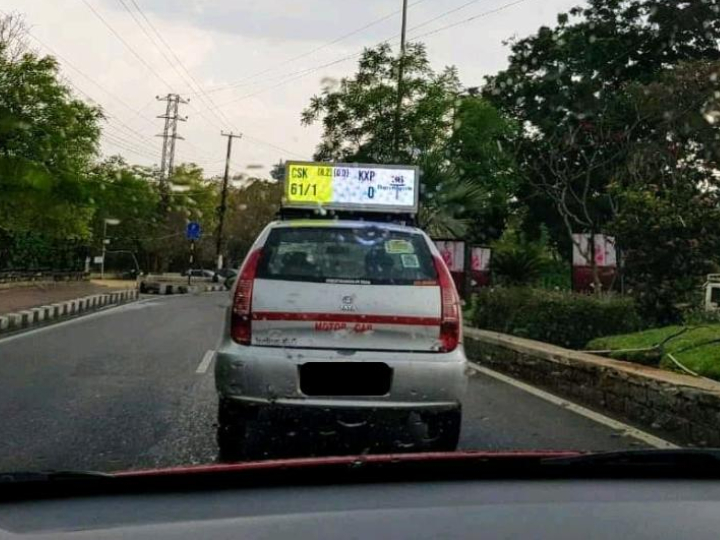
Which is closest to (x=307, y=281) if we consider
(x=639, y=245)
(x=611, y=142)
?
(x=639, y=245)

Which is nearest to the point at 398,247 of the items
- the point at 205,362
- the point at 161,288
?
the point at 205,362

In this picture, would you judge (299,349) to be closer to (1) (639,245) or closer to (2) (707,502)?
(2) (707,502)

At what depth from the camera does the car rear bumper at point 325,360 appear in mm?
4914

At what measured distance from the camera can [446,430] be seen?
5.36 metres

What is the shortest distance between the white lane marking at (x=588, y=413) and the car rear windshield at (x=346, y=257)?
1.78 meters

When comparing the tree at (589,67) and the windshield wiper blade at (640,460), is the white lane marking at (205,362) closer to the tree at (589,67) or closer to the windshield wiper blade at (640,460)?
the windshield wiper blade at (640,460)

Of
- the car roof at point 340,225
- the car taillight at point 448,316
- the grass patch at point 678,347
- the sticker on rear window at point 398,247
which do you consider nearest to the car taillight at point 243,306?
the car roof at point 340,225

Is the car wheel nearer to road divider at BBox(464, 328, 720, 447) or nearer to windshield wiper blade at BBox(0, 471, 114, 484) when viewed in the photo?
road divider at BBox(464, 328, 720, 447)

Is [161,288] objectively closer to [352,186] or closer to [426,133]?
[426,133]

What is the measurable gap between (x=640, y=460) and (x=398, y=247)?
2785 millimetres

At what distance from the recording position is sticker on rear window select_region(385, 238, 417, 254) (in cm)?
528

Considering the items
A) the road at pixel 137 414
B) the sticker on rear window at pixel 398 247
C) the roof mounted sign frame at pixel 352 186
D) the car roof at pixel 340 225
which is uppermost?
the roof mounted sign frame at pixel 352 186

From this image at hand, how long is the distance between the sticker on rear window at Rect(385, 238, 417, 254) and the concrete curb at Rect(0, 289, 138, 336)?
11.0 meters

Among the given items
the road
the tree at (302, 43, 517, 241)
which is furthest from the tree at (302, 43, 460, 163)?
the road
